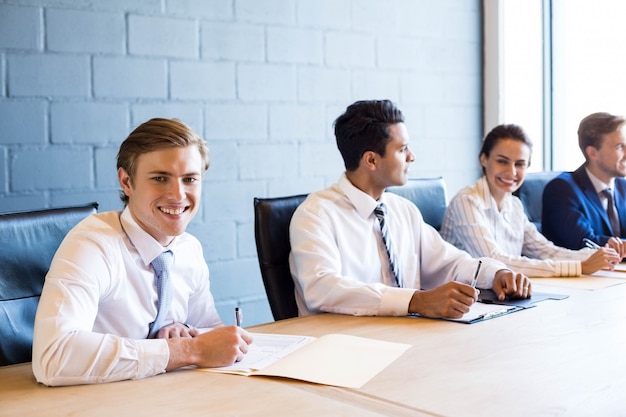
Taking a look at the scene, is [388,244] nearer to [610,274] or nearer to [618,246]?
[610,274]

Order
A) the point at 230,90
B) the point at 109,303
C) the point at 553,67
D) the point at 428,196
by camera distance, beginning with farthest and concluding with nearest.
→ 1. the point at 553,67
2. the point at 230,90
3. the point at 428,196
4. the point at 109,303

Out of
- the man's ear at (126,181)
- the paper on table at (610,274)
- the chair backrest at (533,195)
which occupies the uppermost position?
the man's ear at (126,181)

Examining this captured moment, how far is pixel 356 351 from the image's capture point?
161cm

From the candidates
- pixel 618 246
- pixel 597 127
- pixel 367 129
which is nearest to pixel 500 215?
pixel 618 246

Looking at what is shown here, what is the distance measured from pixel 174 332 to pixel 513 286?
3.27ft

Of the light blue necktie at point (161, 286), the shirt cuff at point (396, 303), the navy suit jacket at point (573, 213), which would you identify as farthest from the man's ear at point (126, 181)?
the navy suit jacket at point (573, 213)

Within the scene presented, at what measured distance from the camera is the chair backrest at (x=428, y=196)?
2.90 metres

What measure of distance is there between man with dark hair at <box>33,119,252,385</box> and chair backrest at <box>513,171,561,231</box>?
1.81 metres

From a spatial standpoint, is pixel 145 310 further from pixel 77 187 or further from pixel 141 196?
pixel 77 187

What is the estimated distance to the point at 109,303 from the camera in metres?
1.72

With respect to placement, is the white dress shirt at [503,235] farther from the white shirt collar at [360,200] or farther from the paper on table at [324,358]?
the paper on table at [324,358]

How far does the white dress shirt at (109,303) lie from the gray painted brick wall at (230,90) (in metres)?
0.94

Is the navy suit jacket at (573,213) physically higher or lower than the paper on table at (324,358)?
higher

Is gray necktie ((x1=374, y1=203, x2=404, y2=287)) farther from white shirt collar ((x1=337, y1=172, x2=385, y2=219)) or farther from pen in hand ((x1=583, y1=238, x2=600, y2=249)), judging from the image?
pen in hand ((x1=583, y1=238, x2=600, y2=249))
